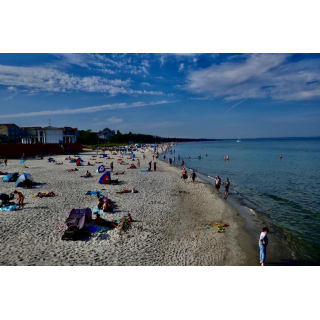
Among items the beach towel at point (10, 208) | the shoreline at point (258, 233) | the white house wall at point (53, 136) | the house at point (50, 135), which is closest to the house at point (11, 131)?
the house at point (50, 135)

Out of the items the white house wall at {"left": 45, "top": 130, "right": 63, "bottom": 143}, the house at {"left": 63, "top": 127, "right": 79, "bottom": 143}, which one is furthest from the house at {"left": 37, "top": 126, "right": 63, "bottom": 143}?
the house at {"left": 63, "top": 127, "right": 79, "bottom": 143}

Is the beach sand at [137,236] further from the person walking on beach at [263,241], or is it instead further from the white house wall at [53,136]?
the white house wall at [53,136]

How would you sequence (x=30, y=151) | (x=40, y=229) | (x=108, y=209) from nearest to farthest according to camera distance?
(x=40, y=229) < (x=108, y=209) < (x=30, y=151)

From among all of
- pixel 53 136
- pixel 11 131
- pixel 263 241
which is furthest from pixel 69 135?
pixel 263 241

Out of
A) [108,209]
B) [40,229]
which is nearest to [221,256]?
[108,209]

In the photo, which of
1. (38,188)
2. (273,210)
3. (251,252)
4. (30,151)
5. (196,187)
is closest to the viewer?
(251,252)

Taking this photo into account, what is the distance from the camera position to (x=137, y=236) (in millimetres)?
9656

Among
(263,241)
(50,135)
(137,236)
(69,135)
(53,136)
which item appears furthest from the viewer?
(69,135)

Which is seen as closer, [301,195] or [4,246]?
[4,246]

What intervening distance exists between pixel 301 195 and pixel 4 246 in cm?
2042

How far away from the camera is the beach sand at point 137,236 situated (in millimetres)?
7867

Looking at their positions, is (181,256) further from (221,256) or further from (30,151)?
(30,151)

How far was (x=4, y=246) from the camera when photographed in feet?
27.4

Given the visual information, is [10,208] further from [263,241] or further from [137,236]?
[263,241]
